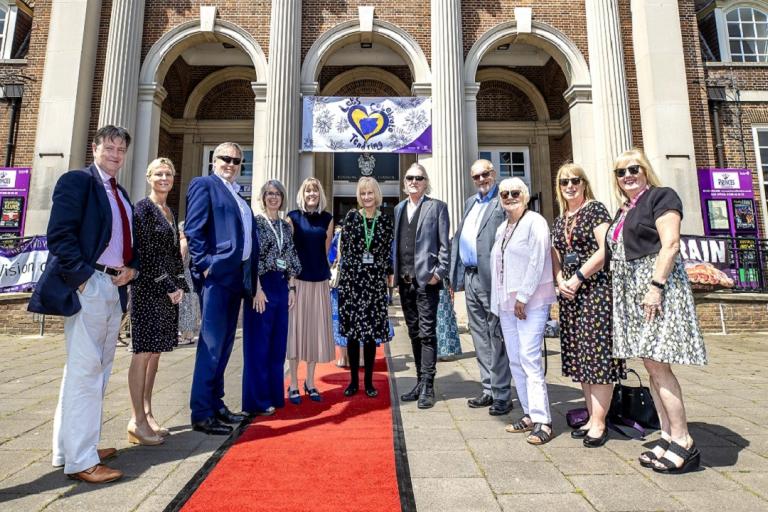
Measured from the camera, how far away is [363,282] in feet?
12.7

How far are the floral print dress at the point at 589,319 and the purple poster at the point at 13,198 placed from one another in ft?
41.5

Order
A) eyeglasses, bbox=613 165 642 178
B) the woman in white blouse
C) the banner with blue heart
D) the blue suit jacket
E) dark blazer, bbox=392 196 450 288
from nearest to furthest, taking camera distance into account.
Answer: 1. eyeglasses, bbox=613 165 642 178
2. the woman in white blouse
3. the blue suit jacket
4. dark blazer, bbox=392 196 450 288
5. the banner with blue heart

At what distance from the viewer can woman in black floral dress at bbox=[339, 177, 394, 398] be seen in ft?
12.6

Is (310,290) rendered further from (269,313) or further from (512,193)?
(512,193)

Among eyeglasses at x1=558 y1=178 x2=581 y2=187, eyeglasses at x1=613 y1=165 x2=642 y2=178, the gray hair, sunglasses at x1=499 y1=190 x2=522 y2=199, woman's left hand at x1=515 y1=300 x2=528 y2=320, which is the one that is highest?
the gray hair

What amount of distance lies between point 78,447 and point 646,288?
132 inches

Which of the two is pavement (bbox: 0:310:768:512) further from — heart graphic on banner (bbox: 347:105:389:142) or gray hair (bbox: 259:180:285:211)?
heart graphic on banner (bbox: 347:105:389:142)

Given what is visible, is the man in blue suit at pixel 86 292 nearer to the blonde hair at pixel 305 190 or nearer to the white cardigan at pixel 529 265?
the blonde hair at pixel 305 190

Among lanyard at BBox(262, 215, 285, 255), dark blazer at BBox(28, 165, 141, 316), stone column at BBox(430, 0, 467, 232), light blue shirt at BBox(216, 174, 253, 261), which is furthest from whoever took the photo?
stone column at BBox(430, 0, 467, 232)

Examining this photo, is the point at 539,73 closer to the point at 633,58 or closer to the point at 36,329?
the point at 633,58

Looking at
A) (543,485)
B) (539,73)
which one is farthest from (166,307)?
(539,73)

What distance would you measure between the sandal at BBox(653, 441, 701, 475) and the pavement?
46mm

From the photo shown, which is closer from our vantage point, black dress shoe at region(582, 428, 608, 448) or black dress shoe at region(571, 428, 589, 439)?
black dress shoe at region(582, 428, 608, 448)

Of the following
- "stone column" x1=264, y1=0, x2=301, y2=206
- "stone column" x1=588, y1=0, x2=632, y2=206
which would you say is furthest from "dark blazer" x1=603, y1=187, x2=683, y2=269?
"stone column" x1=588, y1=0, x2=632, y2=206
